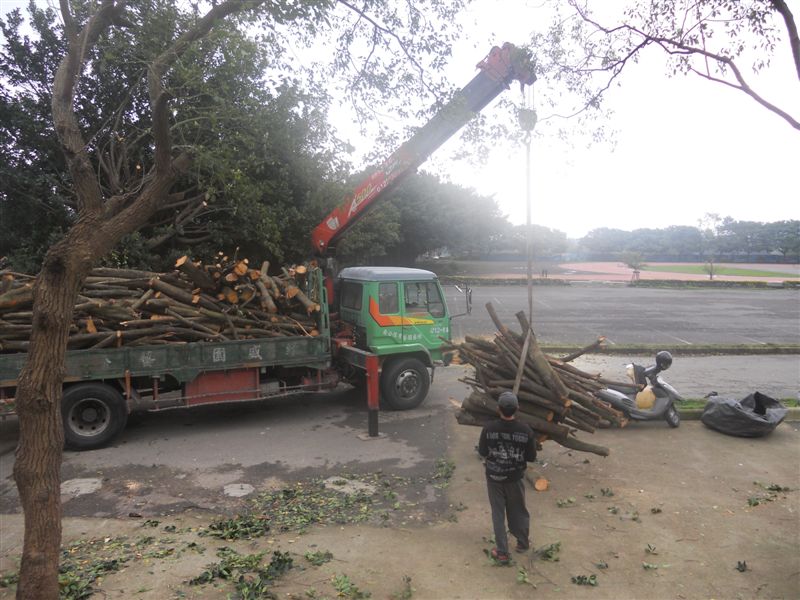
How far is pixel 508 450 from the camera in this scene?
5004 millimetres

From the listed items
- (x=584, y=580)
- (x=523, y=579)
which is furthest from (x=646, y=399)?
(x=523, y=579)

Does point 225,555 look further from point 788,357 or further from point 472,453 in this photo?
point 788,357

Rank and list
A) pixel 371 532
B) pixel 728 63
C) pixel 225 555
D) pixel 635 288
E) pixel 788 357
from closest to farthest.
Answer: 1. pixel 225 555
2. pixel 371 532
3. pixel 728 63
4. pixel 788 357
5. pixel 635 288

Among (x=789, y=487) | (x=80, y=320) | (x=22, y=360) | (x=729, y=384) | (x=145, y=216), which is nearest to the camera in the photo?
(x=145, y=216)

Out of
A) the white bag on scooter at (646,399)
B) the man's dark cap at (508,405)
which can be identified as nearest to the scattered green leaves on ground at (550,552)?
the man's dark cap at (508,405)

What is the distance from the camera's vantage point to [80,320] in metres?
8.26

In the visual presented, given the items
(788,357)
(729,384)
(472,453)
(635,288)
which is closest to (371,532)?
(472,453)

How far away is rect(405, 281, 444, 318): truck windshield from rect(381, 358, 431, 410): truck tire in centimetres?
91

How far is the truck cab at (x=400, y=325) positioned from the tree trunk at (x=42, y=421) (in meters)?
6.15

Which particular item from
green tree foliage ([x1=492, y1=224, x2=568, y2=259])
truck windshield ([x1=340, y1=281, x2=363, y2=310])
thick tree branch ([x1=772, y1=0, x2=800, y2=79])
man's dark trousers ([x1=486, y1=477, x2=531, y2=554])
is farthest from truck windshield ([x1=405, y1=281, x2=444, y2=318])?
green tree foliage ([x1=492, y1=224, x2=568, y2=259])

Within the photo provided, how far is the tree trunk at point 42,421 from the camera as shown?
372 cm

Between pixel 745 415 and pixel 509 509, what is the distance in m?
5.36

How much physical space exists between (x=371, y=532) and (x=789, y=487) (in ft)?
16.5

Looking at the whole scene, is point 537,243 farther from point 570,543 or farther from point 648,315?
point 570,543
